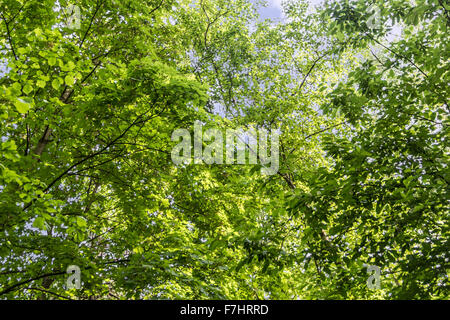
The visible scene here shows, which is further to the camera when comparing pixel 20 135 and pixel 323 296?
pixel 20 135

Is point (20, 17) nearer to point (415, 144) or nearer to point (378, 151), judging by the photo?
point (378, 151)

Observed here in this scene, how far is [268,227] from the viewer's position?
5.07m

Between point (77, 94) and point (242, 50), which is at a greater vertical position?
point (242, 50)

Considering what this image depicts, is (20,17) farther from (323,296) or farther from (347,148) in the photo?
(323,296)

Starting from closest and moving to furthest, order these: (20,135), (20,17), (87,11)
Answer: (20,17) < (87,11) < (20,135)

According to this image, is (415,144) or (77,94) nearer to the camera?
(415,144)

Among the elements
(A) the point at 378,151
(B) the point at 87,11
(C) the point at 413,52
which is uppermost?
(B) the point at 87,11

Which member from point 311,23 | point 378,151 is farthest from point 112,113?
point 311,23

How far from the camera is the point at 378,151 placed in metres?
4.93
